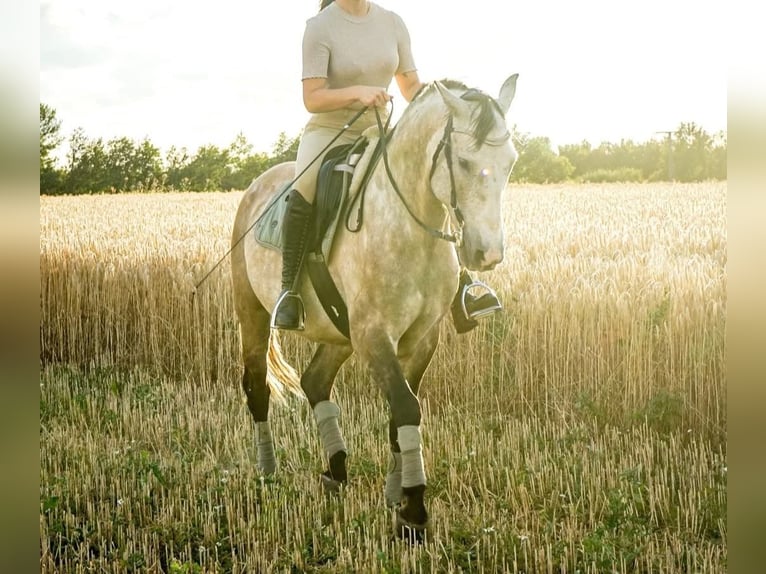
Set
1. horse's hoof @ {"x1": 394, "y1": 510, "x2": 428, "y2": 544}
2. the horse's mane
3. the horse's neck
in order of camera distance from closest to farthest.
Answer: the horse's mane → the horse's neck → horse's hoof @ {"x1": 394, "y1": 510, "x2": 428, "y2": 544}

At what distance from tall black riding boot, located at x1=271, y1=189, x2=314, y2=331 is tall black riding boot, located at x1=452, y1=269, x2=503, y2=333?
37.4 inches

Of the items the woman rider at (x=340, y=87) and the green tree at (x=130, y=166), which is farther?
the green tree at (x=130, y=166)

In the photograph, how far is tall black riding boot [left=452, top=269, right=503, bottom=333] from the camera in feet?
16.4

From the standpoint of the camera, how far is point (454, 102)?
4.10 m

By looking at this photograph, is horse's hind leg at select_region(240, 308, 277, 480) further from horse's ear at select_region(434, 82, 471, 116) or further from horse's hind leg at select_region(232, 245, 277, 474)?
horse's ear at select_region(434, 82, 471, 116)

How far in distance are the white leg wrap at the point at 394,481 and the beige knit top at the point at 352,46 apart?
2213 millimetres

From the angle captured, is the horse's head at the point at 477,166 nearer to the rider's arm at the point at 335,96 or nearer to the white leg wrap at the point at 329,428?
the rider's arm at the point at 335,96

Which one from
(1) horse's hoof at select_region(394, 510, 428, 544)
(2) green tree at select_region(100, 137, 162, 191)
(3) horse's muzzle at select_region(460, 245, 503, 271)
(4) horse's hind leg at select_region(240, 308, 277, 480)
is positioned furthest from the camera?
(2) green tree at select_region(100, 137, 162, 191)

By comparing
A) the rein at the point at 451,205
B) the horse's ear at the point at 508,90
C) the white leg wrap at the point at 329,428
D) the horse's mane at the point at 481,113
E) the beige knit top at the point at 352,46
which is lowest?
the white leg wrap at the point at 329,428

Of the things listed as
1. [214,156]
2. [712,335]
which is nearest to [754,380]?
[712,335]

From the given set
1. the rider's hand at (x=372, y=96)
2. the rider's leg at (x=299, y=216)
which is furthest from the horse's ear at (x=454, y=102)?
the rider's leg at (x=299, y=216)

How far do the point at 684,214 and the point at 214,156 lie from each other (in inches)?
1293

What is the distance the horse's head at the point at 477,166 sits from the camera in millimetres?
3910

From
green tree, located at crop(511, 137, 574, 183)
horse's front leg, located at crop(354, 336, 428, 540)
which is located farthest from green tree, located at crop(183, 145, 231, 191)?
horse's front leg, located at crop(354, 336, 428, 540)
